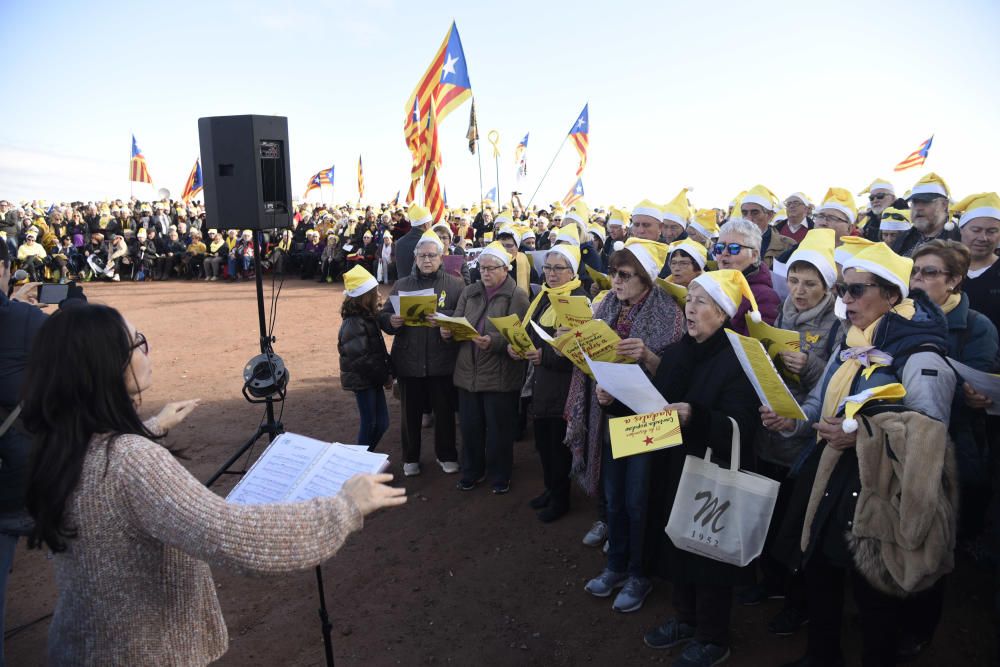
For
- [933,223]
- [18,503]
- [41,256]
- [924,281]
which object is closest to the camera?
[18,503]

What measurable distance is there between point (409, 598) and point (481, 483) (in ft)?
5.87

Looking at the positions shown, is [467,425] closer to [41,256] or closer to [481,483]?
[481,483]

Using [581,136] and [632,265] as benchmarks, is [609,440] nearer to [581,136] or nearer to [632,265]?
[632,265]

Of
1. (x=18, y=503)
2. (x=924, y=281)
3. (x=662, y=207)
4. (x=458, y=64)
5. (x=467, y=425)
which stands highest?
(x=458, y=64)

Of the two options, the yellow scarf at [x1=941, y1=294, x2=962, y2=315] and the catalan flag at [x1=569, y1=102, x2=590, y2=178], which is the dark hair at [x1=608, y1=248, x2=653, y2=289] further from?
the catalan flag at [x1=569, y1=102, x2=590, y2=178]

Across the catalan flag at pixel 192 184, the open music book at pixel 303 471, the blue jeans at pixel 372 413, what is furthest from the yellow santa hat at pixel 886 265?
the catalan flag at pixel 192 184

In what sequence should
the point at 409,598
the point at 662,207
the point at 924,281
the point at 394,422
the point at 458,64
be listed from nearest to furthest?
the point at 924,281 < the point at 409,598 < the point at 662,207 < the point at 394,422 < the point at 458,64

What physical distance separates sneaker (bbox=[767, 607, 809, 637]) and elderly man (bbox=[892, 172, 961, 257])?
11.8 feet

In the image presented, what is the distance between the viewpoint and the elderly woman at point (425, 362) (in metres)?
6.13

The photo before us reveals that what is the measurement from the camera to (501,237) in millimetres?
8047

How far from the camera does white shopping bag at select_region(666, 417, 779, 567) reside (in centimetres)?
316

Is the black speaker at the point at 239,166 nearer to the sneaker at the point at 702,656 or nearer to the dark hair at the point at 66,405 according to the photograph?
the dark hair at the point at 66,405

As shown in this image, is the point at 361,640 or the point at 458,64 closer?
the point at 361,640

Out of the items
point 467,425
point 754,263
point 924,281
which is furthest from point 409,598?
point 924,281
